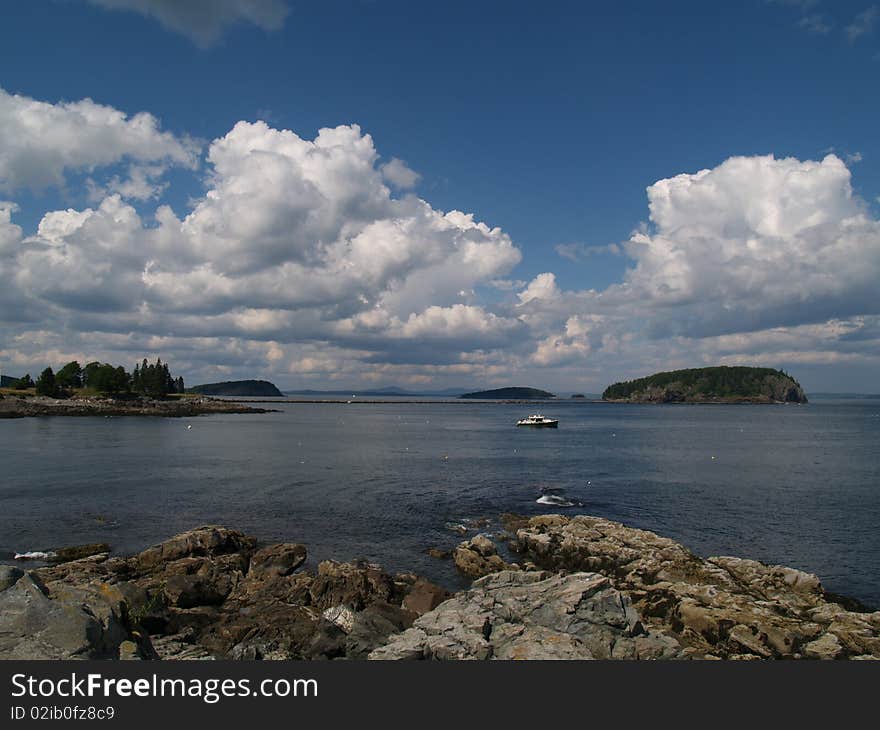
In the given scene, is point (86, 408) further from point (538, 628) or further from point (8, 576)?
point (538, 628)

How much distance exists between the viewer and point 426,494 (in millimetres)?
51656

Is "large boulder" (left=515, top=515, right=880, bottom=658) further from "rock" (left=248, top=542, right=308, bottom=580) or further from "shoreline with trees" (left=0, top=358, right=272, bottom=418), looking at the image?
"shoreline with trees" (left=0, top=358, right=272, bottom=418)

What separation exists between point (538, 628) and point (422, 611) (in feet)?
20.6

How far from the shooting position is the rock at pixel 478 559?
1159 inches

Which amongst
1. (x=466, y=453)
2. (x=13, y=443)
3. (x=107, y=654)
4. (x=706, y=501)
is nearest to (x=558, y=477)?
(x=706, y=501)

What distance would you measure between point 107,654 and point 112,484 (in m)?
48.0

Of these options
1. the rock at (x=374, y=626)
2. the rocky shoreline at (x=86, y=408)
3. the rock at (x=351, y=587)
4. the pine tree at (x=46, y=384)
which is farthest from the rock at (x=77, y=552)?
the pine tree at (x=46, y=384)

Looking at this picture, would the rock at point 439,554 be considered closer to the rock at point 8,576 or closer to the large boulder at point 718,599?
the large boulder at point 718,599

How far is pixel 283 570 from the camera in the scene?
91.4 feet

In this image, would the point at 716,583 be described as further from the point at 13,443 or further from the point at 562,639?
the point at 13,443

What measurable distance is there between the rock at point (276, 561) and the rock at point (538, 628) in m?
11.3

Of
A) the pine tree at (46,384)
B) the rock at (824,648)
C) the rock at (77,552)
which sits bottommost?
the rock at (77,552)

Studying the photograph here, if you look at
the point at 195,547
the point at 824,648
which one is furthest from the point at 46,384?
the point at 824,648

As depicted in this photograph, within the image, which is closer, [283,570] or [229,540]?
[283,570]
